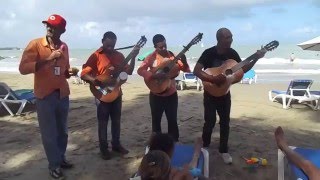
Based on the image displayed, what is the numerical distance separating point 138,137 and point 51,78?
8.21 ft

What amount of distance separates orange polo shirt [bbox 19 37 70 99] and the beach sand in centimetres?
125

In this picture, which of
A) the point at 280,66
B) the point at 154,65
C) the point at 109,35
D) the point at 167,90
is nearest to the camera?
the point at 109,35

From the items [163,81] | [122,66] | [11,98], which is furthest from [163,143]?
[11,98]

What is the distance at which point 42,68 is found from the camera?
465cm

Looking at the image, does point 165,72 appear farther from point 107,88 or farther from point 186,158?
point 186,158

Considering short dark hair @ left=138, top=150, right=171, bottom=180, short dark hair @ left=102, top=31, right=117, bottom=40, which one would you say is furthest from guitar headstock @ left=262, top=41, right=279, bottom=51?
short dark hair @ left=138, top=150, right=171, bottom=180

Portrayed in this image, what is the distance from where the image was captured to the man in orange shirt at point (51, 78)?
4.54m

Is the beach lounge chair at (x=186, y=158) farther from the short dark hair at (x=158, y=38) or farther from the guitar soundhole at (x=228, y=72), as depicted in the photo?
the short dark hair at (x=158, y=38)

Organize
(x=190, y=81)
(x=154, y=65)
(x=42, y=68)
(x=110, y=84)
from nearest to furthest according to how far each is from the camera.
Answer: (x=42, y=68) → (x=110, y=84) → (x=154, y=65) → (x=190, y=81)

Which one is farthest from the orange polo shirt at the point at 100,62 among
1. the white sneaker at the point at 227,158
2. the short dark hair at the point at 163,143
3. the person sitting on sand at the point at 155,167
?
the person sitting on sand at the point at 155,167

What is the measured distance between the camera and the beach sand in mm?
5246

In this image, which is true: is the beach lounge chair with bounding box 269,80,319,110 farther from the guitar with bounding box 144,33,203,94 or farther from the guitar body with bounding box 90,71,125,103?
the guitar body with bounding box 90,71,125,103

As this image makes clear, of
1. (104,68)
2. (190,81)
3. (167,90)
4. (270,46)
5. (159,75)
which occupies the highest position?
(270,46)

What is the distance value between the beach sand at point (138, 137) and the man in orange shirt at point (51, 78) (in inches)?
25.2
